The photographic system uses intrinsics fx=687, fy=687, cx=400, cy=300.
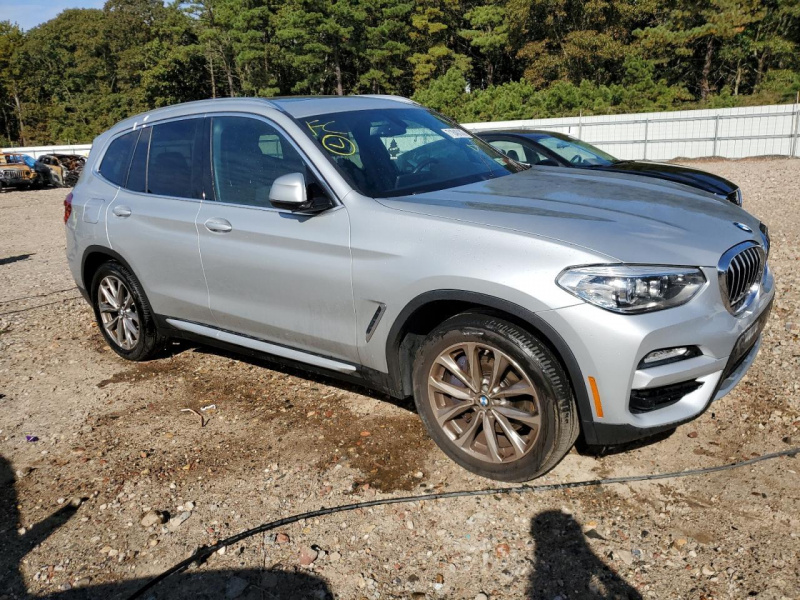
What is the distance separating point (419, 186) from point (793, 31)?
138ft

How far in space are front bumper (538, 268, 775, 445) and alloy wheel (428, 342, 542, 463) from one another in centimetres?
31

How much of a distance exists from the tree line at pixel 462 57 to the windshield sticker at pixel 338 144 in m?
32.2

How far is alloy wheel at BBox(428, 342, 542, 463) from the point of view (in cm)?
321

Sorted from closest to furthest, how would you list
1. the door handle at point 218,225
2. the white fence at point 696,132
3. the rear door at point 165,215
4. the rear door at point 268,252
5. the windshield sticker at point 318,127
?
the rear door at point 268,252 < the windshield sticker at point 318,127 < the door handle at point 218,225 < the rear door at point 165,215 < the white fence at point 696,132

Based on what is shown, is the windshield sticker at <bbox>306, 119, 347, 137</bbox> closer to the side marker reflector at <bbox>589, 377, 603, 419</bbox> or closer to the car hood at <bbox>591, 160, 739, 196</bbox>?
the side marker reflector at <bbox>589, 377, 603, 419</bbox>

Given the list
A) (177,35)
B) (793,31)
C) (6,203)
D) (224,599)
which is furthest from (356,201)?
(177,35)

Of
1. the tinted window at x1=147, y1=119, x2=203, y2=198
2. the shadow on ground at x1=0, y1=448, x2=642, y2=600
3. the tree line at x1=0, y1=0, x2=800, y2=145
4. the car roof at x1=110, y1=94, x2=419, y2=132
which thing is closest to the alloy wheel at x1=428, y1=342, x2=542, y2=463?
the shadow on ground at x1=0, y1=448, x2=642, y2=600

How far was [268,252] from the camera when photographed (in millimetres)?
3928

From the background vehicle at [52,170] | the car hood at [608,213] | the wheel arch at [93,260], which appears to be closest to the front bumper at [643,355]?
the car hood at [608,213]

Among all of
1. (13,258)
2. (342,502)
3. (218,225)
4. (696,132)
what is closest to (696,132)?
(696,132)

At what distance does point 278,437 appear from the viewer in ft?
13.5

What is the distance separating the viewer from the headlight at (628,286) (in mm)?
2852

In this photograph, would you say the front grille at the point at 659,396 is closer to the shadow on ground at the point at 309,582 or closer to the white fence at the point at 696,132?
the shadow on ground at the point at 309,582

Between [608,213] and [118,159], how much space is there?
3730 mm
